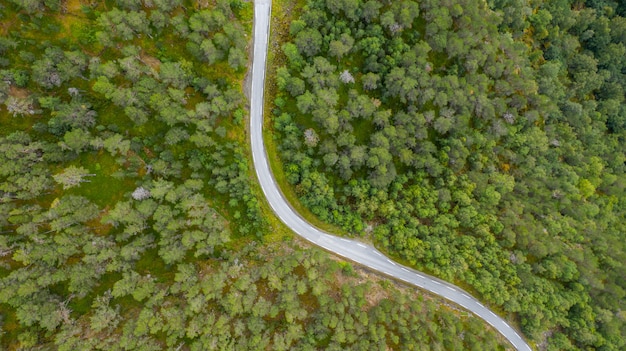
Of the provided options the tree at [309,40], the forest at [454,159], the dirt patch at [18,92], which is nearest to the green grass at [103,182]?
the dirt patch at [18,92]

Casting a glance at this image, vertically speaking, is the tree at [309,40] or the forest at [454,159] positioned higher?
the tree at [309,40]

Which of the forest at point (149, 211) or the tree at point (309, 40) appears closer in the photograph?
the forest at point (149, 211)

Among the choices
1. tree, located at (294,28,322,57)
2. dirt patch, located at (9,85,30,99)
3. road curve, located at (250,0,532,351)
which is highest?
tree, located at (294,28,322,57)

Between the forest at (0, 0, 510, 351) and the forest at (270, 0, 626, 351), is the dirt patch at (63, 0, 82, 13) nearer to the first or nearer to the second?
the forest at (0, 0, 510, 351)

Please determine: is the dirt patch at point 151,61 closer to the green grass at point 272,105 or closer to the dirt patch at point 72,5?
the dirt patch at point 72,5

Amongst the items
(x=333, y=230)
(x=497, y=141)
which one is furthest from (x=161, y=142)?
(x=497, y=141)

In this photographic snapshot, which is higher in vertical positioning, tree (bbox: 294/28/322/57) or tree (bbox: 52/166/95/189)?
tree (bbox: 294/28/322/57)

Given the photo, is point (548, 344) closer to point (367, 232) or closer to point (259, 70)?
point (367, 232)

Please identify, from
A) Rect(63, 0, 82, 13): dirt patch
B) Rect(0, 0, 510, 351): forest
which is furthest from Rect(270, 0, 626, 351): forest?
Rect(63, 0, 82, 13): dirt patch
